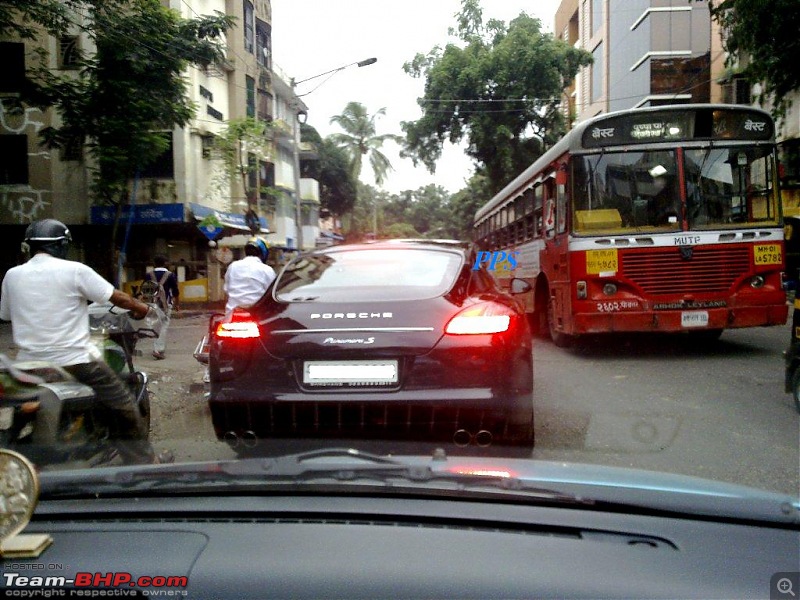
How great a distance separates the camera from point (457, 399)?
4.24 meters

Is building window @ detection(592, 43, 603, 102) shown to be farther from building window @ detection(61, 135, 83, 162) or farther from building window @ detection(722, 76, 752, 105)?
building window @ detection(61, 135, 83, 162)

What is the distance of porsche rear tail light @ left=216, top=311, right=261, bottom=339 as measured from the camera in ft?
14.8

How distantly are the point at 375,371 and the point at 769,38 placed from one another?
34.9 feet

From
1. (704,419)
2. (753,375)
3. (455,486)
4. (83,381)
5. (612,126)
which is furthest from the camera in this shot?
(612,126)

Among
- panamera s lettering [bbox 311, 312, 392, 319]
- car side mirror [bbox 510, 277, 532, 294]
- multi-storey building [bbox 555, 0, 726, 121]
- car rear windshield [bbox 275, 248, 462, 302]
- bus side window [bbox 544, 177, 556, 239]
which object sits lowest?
panamera s lettering [bbox 311, 312, 392, 319]

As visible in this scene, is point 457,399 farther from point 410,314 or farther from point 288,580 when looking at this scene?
point 288,580

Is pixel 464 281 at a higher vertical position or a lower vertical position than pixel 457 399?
higher

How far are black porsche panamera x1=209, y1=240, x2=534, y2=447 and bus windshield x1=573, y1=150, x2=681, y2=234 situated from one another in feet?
17.1

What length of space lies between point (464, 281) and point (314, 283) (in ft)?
3.30

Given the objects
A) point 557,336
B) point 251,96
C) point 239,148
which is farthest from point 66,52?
point 557,336

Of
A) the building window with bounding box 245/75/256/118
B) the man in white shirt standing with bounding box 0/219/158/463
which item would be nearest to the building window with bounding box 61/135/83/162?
the building window with bounding box 245/75/256/118

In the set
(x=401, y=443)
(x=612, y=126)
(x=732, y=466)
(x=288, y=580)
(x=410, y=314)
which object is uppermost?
(x=612, y=126)

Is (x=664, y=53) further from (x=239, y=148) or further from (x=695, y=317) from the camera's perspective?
(x=695, y=317)

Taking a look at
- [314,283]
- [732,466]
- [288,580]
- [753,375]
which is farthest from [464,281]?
[753,375]
